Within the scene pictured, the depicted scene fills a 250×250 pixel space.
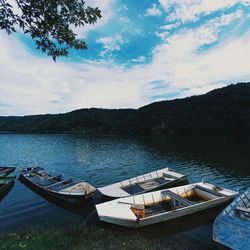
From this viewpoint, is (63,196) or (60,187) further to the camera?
(60,187)

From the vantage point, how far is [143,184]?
22000 mm

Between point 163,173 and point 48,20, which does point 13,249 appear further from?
point 163,173

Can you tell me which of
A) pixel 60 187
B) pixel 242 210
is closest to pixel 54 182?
pixel 60 187

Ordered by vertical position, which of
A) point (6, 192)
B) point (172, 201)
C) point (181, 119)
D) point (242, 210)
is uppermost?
point (181, 119)

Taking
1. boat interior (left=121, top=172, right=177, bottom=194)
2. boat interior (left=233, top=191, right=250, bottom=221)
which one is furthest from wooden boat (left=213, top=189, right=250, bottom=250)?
boat interior (left=121, top=172, right=177, bottom=194)

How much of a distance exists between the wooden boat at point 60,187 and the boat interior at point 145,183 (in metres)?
3.94

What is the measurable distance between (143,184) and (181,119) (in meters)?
111

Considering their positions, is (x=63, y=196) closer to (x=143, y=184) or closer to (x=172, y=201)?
(x=143, y=184)

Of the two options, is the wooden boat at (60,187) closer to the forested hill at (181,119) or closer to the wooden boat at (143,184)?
the wooden boat at (143,184)

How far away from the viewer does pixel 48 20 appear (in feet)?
24.6

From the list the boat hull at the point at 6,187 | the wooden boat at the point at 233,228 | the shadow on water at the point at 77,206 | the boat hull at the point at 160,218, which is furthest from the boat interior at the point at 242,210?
the boat hull at the point at 6,187

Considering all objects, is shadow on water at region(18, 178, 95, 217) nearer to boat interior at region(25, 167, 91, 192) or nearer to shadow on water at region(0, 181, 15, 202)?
boat interior at region(25, 167, 91, 192)

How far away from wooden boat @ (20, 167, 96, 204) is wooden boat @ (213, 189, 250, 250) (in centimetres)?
1100

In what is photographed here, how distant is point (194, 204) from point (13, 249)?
12.1 meters
